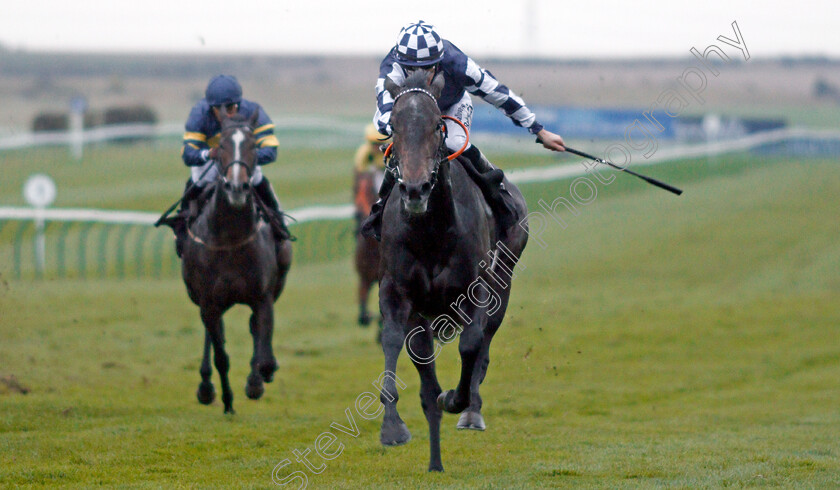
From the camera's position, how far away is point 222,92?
7191mm

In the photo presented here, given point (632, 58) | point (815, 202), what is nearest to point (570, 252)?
point (815, 202)

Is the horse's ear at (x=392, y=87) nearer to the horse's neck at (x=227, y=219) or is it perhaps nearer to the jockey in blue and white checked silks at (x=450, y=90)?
the jockey in blue and white checked silks at (x=450, y=90)

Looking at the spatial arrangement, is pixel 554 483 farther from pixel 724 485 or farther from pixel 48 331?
pixel 48 331

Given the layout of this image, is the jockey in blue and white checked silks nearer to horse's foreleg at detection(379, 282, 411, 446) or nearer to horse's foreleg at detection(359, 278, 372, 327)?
horse's foreleg at detection(379, 282, 411, 446)

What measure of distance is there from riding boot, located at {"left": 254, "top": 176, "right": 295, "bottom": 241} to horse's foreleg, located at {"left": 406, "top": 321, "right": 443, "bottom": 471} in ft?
7.24

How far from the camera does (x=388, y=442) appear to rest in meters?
5.10

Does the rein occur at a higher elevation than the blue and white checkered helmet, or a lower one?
lower

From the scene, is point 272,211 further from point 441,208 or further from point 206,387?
point 441,208

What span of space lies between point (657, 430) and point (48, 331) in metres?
6.61

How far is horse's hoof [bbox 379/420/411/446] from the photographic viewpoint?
16.7 ft

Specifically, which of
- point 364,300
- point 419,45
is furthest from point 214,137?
point 364,300

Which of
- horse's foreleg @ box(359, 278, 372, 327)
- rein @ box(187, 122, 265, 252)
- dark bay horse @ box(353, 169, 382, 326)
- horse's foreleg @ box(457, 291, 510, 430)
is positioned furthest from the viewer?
horse's foreleg @ box(359, 278, 372, 327)

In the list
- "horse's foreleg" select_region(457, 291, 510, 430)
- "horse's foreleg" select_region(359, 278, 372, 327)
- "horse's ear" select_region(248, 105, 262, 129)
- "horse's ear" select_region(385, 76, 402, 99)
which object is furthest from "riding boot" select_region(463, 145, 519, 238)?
"horse's foreleg" select_region(359, 278, 372, 327)

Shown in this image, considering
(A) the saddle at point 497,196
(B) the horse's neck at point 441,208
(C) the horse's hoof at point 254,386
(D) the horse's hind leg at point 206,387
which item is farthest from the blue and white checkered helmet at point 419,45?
(D) the horse's hind leg at point 206,387
